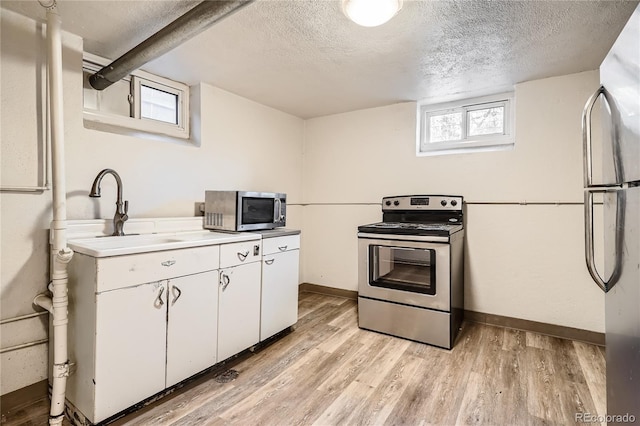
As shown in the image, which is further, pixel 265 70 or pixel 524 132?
pixel 524 132

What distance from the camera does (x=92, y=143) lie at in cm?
206

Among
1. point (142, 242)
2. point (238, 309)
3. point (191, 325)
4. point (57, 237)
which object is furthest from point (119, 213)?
point (238, 309)

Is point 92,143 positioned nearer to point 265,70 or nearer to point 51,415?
point 265,70

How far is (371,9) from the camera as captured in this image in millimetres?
1534

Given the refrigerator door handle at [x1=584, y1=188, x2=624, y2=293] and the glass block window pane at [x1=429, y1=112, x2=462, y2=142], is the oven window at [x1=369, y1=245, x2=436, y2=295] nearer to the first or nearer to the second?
the refrigerator door handle at [x1=584, y1=188, x2=624, y2=293]

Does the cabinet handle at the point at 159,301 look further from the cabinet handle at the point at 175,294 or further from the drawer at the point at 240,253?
the drawer at the point at 240,253

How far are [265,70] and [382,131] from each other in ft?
4.95

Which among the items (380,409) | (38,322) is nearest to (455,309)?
(380,409)

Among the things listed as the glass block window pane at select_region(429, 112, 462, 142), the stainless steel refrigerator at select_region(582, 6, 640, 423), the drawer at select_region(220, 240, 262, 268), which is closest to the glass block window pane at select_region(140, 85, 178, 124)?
the drawer at select_region(220, 240, 262, 268)

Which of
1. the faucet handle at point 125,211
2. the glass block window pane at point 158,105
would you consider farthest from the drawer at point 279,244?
the glass block window pane at point 158,105

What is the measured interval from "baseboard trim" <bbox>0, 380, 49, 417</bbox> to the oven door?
228 cm

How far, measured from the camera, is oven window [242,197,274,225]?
7.88 feet

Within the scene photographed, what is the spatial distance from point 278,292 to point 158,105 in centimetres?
191

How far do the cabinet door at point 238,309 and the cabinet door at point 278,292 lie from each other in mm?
76
